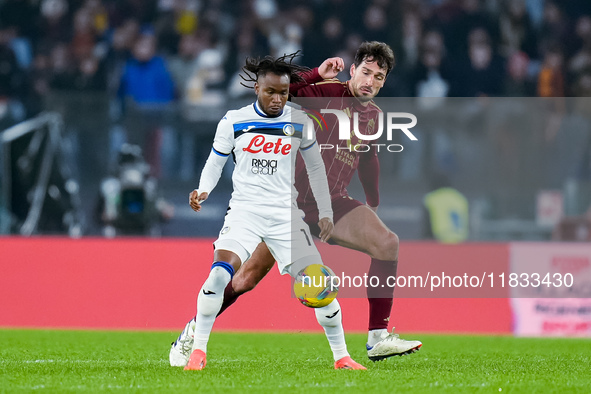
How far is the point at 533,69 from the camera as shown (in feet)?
39.6

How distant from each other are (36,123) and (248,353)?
4069 mm

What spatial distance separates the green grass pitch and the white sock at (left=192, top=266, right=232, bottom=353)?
8.6 inches

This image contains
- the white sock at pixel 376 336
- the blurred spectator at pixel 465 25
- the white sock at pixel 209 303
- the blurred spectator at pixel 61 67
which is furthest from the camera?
the blurred spectator at pixel 465 25

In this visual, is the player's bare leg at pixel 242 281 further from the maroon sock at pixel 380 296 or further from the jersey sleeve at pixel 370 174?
the jersey sleeve at pixel 370 174

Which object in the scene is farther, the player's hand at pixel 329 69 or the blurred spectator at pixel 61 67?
the blurred spectator at pixel 61 67

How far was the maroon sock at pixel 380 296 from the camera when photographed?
21.2ft

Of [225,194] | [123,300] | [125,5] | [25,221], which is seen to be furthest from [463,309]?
[125,5]

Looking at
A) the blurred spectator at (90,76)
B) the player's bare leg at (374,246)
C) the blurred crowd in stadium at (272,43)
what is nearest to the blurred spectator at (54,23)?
the blurred crowd in stadium at (272,43)

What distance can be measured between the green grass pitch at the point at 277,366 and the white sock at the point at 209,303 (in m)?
0.22

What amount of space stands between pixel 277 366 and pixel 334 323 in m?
0.66

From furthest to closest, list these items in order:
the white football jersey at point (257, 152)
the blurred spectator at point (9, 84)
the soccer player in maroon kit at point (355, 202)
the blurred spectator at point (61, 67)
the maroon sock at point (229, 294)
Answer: the blurred spectator at point (61, 67)
the blurred spectator at point (9, 84)
the soccer player in maroon kit at point (355, 202)
the maroon sock at point (229, 294)
the white football jersey at point (257, 152)

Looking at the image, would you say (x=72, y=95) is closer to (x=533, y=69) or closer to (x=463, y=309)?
(x=463, y=309)

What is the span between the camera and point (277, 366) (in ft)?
20.5

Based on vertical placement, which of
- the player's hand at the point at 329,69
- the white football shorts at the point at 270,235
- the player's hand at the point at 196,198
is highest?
the player's hand at the point at 329,69
